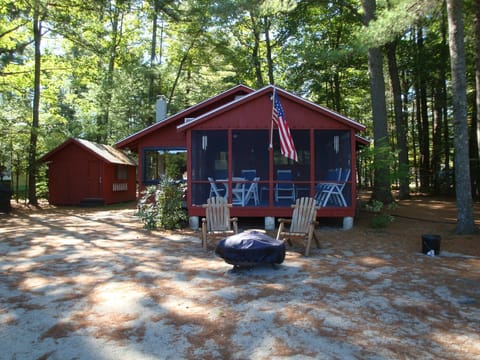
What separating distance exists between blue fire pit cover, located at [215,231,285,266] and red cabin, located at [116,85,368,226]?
12.5 feet

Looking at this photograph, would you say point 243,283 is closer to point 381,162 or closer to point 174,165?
point 381,162

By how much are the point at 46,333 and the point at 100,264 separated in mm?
2726

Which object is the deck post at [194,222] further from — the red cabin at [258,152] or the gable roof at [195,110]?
the gable roof at [195,110]

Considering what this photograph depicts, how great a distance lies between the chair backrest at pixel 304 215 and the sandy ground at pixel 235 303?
515 mm

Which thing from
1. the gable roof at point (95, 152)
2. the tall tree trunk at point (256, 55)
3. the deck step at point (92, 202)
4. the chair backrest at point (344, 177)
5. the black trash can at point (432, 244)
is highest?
the tall tree trunk at point (256, 55)

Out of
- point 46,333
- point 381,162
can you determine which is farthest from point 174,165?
point 46,333

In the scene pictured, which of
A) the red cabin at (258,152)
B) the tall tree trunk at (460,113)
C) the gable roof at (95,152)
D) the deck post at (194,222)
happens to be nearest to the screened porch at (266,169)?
the red cabin at (258,152)

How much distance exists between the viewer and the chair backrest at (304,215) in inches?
279

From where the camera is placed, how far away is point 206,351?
3.08m

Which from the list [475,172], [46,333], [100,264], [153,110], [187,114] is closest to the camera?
[46,333]

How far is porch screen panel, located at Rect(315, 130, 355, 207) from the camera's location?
9.83 meters

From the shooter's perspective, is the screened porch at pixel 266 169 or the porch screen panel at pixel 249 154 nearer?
the screened porch at pixel 266 169

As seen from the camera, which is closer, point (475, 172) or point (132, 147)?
point (132, 147)

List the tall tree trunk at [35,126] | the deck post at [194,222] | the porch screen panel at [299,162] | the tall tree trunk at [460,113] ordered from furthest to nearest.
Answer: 1. the tall tree trunk at [35,126]
2. the porch screen panel at [299,162]
3. the deck post at [194,222]
4. the tall tree trunk at [460,113]
